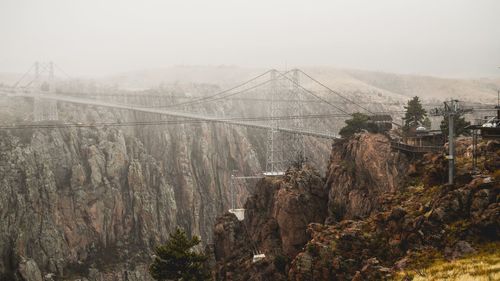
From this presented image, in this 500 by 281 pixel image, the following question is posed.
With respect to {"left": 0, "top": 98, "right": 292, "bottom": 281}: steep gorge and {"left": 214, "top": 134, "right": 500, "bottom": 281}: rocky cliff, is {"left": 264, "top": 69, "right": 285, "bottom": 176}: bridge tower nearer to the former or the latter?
{"left": 214, "top": 134, "right": 500, "bottom": 281}: rocky cliff

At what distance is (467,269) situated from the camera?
17406 mm

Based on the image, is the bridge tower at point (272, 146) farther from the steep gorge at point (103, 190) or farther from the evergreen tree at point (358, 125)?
the steep gorge at point (103, 190)

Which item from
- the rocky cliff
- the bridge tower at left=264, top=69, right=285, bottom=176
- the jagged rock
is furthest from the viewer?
the bridge tower at left=264, top=69, right=285, bottom=176

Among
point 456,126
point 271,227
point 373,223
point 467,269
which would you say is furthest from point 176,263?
point 456,126

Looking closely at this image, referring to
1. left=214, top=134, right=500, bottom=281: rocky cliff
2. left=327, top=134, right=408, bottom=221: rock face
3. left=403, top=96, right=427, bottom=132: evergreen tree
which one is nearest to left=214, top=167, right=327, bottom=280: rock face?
left=214, top=134, right=500, bottom=281: rocky cliff

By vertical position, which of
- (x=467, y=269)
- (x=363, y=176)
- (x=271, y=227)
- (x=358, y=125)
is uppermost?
(x=358, y=125)

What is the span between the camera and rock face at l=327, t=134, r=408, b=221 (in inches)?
1626

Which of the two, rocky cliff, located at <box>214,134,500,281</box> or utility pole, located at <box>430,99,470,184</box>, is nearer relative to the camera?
rocky cliff, located at <box>214,134,500,281</box>

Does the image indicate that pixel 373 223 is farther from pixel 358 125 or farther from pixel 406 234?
pixel 358 125

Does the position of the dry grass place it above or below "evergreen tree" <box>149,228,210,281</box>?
above

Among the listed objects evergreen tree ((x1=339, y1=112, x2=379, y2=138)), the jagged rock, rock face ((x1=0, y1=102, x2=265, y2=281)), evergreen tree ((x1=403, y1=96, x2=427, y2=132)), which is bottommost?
rock face ((x1=0, y1=102, x2=265, y2=281))

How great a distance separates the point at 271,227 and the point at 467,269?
30.5 m

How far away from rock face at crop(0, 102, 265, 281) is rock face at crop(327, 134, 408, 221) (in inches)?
1831

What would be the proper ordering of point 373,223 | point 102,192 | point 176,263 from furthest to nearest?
point 102,192, point 176,263, point 373,223
